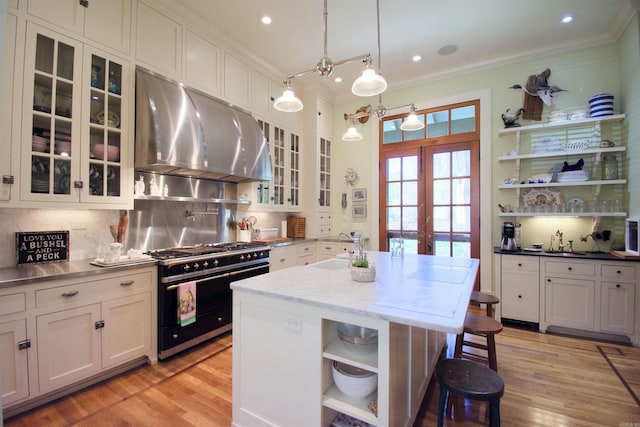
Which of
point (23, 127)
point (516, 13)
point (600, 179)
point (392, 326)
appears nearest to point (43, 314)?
point (23, 127)

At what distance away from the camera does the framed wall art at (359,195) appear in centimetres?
487

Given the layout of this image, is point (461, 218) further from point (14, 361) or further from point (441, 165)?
point (14, 361)

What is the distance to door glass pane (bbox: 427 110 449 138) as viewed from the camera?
425 cm

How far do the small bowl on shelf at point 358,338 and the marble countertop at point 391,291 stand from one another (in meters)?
0.18

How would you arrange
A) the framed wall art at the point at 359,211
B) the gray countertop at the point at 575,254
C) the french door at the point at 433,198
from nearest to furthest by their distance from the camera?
the gray countertop at the point at 575,254 → the french door at the point at 433,198 → the framed wall art at the point at 359,211

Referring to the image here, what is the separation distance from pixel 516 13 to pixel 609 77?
1450 mm

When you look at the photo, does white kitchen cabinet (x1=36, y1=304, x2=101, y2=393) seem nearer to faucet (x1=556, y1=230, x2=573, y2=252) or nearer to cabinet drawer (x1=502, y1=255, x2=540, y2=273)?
cabinet drawer (x1=502, y1=255, x2=540, y2=273)

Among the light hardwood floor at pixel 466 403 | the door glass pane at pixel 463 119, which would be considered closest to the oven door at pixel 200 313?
the light hardwood floor at pixel 466 403

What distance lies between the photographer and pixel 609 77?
3357 mm

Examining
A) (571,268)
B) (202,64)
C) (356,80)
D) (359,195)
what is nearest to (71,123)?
(202,64)

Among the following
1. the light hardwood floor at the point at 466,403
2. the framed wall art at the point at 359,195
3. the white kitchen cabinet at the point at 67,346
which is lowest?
the light hardwood floor at the point at 466,403

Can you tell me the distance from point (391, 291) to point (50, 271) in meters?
2.26

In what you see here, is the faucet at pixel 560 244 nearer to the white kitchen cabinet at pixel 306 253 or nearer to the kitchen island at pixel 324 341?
the kitchen island at pixel 324 341

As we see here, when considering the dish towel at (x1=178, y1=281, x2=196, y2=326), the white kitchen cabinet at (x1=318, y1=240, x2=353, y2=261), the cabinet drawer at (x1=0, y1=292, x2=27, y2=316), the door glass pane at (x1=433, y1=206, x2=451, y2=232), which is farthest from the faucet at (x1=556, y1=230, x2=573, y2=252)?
the cabinet drawer at (x1=0, y1=292, x2=27, y2=316)
